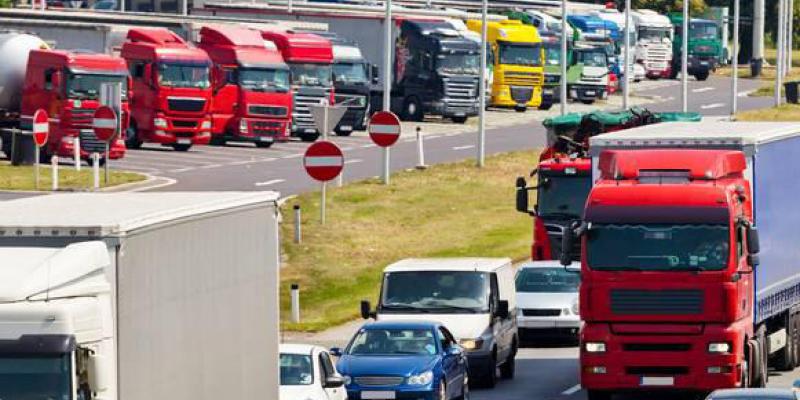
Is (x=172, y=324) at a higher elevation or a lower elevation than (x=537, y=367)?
higher

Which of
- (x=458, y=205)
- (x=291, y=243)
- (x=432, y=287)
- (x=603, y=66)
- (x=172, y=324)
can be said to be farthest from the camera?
(x=603, y=66)

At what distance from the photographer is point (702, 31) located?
119m

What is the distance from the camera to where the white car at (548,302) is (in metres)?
34.8

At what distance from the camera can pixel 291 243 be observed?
44188mm

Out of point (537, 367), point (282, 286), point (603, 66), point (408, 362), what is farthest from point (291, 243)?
point (603, 66)

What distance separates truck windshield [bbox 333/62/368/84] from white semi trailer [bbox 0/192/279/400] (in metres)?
55.5

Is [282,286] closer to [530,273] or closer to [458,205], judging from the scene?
[530,273]

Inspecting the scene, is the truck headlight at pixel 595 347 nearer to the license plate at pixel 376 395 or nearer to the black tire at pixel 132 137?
the license plate at pixel 376 395

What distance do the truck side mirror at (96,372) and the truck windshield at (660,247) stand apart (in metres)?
13.2

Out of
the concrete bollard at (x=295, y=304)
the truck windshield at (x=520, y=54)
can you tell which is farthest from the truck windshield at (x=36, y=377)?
the truck windshield at (x=520, y=54)

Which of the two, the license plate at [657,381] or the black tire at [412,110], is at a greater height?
the black tire at [412,110]

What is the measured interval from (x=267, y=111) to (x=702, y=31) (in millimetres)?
55397

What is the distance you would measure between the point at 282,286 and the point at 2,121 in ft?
84.2

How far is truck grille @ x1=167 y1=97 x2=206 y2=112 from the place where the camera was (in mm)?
64438
